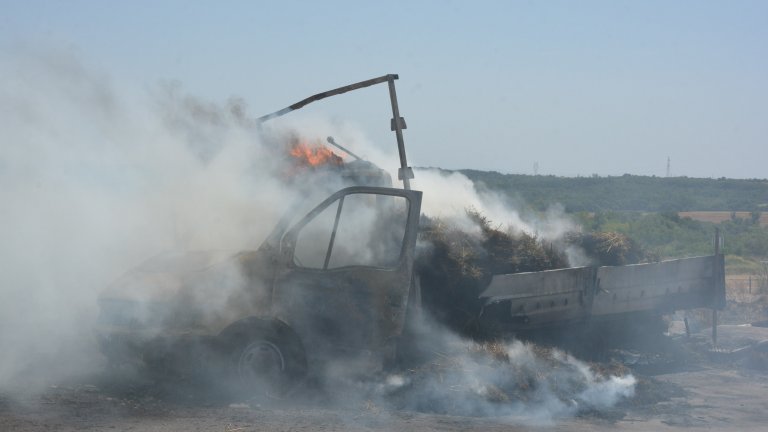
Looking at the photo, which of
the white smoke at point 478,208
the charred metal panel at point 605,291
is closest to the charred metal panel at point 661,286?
the charred metal panel at point 605,291

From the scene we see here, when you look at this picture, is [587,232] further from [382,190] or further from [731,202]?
[731,202]

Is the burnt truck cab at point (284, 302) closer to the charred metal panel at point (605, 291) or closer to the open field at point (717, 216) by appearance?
the charred metal panel at point (605, 291)

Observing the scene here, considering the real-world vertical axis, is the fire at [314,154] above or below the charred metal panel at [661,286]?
above

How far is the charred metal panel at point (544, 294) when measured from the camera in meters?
9.85

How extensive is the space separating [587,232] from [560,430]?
487cm

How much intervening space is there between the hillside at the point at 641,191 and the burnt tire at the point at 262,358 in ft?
162

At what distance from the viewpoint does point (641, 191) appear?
247 ft

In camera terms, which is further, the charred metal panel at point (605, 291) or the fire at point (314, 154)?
the fire at point (314, 154)

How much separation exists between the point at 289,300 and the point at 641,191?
7055 centimetres

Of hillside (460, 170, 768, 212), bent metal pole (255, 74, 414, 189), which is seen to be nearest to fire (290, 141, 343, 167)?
bent metal pole (255, 74, 414, 189)

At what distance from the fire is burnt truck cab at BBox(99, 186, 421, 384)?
2533mm

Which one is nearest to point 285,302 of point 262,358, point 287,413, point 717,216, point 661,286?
point 262,358

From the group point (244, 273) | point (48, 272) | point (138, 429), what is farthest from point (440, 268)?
point (48, 272)

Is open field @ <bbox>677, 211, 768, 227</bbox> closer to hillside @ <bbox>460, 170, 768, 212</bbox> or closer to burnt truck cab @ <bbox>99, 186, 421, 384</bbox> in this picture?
hillside @ <bbox>460, 170, 768, 212</bbox>
